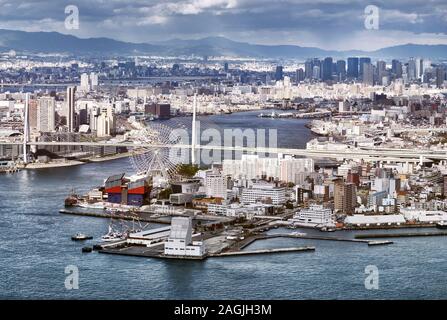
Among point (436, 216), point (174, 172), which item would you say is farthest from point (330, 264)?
point (174, 172)

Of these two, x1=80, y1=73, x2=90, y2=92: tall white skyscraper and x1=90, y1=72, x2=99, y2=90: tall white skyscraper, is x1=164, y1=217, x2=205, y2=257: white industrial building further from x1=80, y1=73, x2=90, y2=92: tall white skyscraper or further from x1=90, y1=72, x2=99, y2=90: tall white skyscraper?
x1=90, y1=72, x2=99, y2=90: tall white skyscraper

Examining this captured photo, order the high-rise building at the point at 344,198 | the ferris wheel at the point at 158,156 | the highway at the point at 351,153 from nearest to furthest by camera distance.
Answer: the high-rise building at the point at 344,198 → the ferris wheel at the point at 158,156 → the highway at the point at 351,153

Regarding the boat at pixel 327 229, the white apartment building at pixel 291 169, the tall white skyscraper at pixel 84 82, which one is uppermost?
the tall white skyscraper at pixel 84 82

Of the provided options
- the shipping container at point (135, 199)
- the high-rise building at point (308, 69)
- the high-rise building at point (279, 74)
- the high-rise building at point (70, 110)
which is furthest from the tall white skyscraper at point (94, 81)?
the shipping container at point (135, 199)

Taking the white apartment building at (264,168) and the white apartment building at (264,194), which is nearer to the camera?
the white apartment building at (264,194)

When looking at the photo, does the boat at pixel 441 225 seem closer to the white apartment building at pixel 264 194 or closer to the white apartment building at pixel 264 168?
the white apartment building at pixel 264 194
